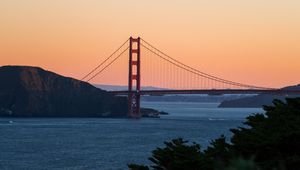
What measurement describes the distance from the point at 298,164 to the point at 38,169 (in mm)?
20561

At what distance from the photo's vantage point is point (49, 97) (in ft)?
349

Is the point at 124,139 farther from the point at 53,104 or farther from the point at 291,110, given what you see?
the point at 53,104

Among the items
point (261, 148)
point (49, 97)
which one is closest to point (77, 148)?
point (261, 148)

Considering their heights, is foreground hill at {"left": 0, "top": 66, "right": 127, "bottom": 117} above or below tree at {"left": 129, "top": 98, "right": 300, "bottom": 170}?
above

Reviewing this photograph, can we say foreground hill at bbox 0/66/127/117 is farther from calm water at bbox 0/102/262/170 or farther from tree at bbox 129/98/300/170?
tree at bbox 129/98/300/170

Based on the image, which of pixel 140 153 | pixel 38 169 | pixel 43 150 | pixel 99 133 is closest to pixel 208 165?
pixel 38 169

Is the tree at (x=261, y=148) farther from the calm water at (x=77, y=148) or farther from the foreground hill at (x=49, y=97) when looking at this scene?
the foreground hill at (x=49, y=97)

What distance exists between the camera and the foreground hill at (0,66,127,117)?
101750mm

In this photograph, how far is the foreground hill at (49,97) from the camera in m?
102

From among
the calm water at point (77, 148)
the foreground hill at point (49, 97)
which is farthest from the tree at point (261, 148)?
the foreground hill at point (49, 97)

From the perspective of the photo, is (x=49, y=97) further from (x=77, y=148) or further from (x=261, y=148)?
(x=261, y=148)

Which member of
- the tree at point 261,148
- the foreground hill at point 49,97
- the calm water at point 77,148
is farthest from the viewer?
the foreground hill at point 49,97

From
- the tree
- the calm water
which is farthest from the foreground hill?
the tree

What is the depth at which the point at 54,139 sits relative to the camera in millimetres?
51000
